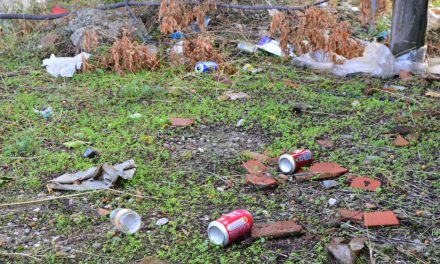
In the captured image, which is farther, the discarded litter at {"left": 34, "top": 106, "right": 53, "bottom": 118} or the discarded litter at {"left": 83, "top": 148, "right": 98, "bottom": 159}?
the discarded litter at {"left": 34, "top": 106, "right": 53, "bottom": 118}

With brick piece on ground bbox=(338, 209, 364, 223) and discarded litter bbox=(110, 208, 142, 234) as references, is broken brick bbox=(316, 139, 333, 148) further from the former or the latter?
discarded litter bbox=(110, 208, 142, 234)

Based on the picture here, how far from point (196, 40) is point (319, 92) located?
122 cm

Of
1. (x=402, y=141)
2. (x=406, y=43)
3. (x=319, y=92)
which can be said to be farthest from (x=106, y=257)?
(x=406, y=43)

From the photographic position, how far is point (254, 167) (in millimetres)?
3525

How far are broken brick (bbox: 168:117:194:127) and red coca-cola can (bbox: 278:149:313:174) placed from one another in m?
0.95

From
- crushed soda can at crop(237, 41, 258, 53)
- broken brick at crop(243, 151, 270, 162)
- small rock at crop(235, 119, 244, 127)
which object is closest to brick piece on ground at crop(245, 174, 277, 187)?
broken brick at crop(243, 151, 270, 162)

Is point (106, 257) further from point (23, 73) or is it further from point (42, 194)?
point (23, 73)

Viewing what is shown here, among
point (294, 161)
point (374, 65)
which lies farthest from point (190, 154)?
point (374, 65)

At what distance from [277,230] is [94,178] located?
116 cm

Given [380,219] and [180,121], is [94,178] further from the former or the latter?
[380,219]

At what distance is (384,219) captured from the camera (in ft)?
9.45

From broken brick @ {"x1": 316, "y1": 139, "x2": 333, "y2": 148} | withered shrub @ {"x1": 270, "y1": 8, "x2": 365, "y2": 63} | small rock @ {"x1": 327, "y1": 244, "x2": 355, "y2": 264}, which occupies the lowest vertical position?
broken brick @ {"x1": 316, "y1": 139, "x2": 333, "y2": 148}

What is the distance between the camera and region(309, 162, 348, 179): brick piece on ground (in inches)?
133

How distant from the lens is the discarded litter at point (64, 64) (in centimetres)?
534
